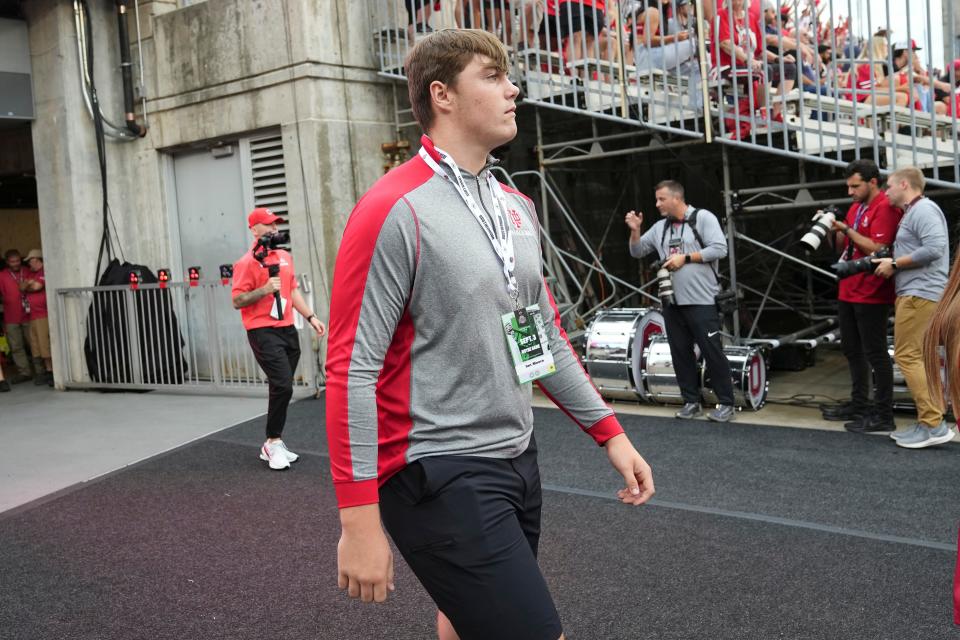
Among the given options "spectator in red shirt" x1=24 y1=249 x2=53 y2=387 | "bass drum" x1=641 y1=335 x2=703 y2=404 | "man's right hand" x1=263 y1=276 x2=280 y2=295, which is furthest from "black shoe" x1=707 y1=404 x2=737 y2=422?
"spectator in red shirt" x1=24 y1=249 x2=53 y2=387

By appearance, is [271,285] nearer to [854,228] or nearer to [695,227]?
[695,227]

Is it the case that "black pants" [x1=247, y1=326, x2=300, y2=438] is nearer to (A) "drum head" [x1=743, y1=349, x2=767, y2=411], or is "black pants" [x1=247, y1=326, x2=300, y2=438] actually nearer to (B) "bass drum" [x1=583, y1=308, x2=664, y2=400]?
(B) "bass drum" [x1=583, y1=308, x2=664, y2=400]

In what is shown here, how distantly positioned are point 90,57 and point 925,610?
10.5m

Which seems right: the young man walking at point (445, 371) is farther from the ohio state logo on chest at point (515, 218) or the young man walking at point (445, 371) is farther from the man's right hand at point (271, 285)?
the man's right hand at point (271, 285)

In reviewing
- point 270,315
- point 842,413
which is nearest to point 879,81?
point 842,413

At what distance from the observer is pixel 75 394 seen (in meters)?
11.0

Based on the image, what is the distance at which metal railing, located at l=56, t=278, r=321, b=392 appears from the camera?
9969mm

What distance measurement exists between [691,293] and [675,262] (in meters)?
0.28

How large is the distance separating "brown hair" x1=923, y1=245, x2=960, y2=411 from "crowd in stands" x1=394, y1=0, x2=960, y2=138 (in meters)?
5.31

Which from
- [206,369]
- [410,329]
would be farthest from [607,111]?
[410,329]

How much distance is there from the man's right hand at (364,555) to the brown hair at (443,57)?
0.91 meters

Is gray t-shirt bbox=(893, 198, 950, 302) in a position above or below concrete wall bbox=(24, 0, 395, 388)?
below

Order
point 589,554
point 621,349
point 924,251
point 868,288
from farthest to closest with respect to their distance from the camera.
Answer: point 621,349 → point 868,288 → point 924,251 → point 589,554

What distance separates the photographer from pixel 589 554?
15.3ft
